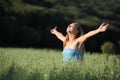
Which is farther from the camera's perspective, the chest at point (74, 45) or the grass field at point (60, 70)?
the chest at point (74, 45)

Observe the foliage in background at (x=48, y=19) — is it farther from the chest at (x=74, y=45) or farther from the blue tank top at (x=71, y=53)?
the blue tank top at (x=71, y=53)

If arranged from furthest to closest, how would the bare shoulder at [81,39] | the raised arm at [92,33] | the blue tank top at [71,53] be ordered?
the bare shoulder at [81,39] → the blue tank top at [71,53] → the raised arm at [92,33]

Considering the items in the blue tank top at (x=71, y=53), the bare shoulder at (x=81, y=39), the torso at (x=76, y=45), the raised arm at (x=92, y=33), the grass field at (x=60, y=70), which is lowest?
the grass field at (x=60, y=70)

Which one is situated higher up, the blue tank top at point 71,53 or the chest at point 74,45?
the chest at point 74,45

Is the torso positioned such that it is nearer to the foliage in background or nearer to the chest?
the chest

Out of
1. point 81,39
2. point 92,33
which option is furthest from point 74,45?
point 92,33

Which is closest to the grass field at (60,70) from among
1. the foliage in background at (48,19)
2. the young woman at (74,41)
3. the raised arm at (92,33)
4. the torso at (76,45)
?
the raised arm at (92,33)

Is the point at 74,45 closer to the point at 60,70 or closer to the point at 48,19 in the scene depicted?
the point at 60,70

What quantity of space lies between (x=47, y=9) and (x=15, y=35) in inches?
686

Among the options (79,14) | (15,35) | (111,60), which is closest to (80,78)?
(111,60)

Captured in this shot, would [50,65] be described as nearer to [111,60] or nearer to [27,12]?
[111,60]

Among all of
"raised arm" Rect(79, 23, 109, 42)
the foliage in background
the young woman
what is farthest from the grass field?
the foliage in background

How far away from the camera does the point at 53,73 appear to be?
187 inches

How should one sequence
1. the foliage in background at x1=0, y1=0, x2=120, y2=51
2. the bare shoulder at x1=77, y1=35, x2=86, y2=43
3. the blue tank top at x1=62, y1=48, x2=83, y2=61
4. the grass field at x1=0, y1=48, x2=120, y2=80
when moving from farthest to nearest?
the foliage in background at x1=0, y1=0, x2=120, y2=51 → the bare shoulder at x1=77, y1=35, x2=86, y2=43 → the blue tank top at x1=62, y1=48, x2=83, y2=61 → the grass field at x1=0, y1=48, x2=120, y2=80
